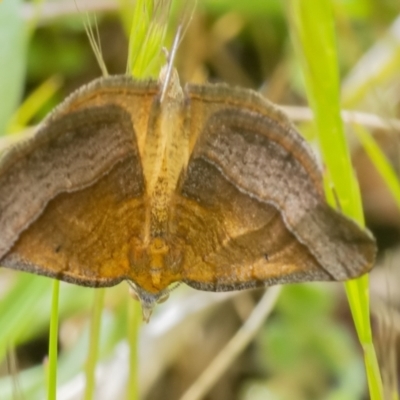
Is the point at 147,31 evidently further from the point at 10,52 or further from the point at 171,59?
the point at 10,52

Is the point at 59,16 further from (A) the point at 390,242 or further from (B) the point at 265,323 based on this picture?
(A) the point at 390,242

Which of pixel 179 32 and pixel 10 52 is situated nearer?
pixel 179 32

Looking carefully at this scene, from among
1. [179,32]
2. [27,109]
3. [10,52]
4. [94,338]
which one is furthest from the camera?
[27,109]

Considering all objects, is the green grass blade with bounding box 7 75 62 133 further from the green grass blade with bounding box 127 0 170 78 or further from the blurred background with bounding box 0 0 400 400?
the green grass blade with bounding box 127 0 170 78

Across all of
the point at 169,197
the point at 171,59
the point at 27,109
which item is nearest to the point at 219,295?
the point at 27,109

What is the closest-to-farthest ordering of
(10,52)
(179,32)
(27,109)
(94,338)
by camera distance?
(179,32) → (94,338) → (10,52) → (27,109)

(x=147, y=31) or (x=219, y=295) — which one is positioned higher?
(x=147, y=31)

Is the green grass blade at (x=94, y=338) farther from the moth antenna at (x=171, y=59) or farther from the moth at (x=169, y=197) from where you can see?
the moth antenna at (x=171, y=59)
